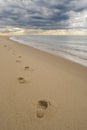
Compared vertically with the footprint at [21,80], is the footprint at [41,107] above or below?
above

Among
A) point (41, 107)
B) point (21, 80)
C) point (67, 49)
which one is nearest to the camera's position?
point (41, 107)

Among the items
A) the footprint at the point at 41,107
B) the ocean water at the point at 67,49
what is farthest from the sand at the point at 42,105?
the ocean water at the point at 67,49

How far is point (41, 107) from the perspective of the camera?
10.7 feet

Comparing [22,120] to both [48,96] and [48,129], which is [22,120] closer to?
[48,129]

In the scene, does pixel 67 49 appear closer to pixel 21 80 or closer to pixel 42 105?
pixel 21 80

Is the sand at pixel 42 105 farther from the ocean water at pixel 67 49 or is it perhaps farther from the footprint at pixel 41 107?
the ocean water at pixel 67 49

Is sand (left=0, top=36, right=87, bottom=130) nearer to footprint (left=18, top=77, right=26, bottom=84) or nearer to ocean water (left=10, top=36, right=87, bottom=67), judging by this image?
footprint (left=18, top=77, right=26, bottom=84)

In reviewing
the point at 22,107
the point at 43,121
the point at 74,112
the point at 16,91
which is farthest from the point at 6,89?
the point at 74,112

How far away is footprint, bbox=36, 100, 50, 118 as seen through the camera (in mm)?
3014

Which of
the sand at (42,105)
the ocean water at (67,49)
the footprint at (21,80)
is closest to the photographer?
the sand at (42,105)

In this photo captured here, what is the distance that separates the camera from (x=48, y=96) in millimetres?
3875

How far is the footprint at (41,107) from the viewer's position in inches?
119

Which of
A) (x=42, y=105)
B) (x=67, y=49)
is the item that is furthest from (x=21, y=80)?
(x=67, y=49)

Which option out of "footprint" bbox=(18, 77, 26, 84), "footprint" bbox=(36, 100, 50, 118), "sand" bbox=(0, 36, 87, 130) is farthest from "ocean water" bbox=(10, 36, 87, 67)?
"footprint" bbox=(36, 100, 50, 118)
